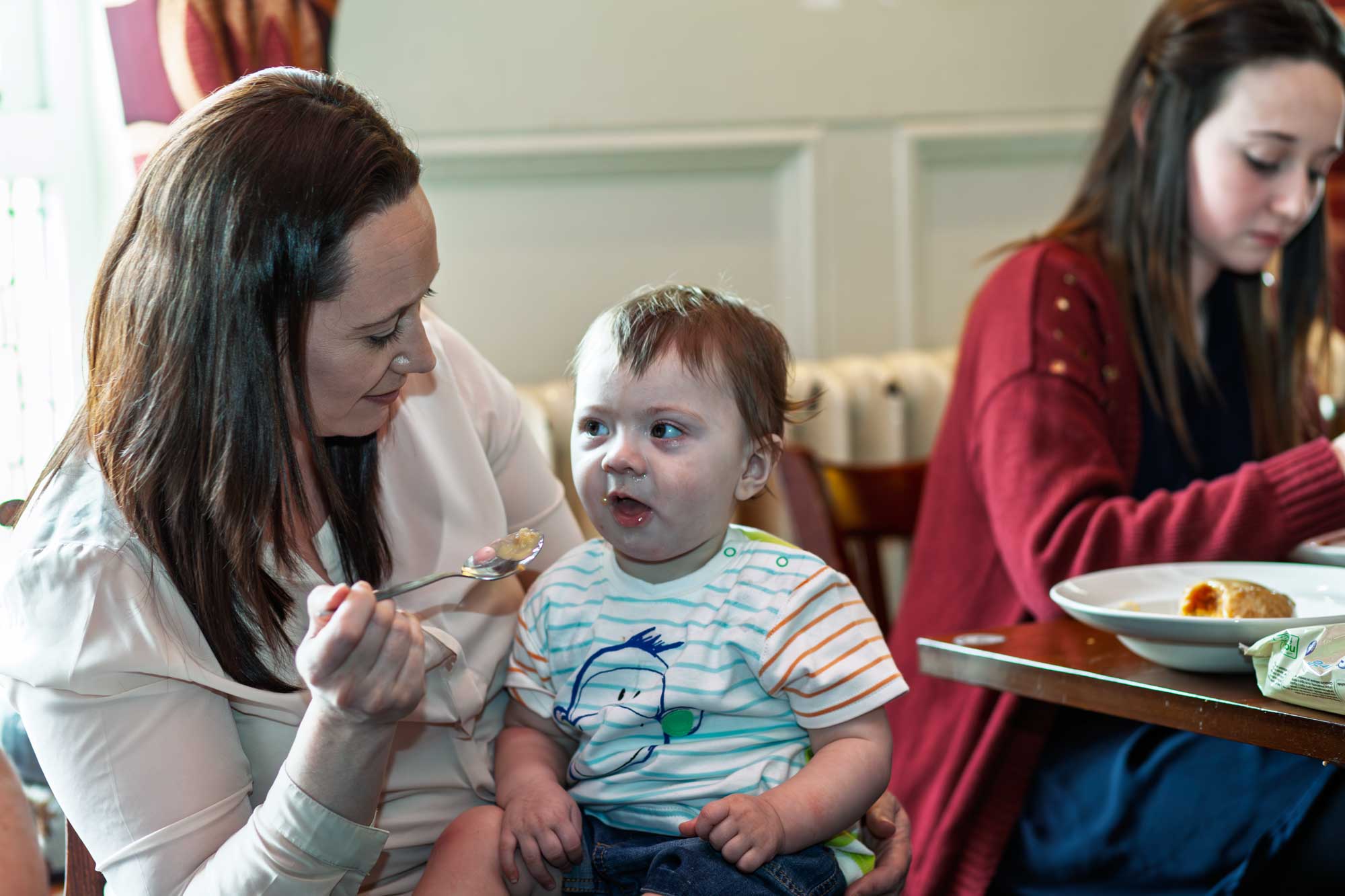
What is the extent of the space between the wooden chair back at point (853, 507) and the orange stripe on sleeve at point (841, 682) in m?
0.87

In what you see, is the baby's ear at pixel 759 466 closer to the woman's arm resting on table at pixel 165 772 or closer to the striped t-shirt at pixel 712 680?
the striped t-shirt at pixel 712 680

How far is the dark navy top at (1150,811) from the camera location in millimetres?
1357

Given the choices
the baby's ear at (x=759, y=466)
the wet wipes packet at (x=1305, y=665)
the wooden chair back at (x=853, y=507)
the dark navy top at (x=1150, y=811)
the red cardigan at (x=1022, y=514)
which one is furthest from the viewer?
the wooden chair back at (x=853, y=507)

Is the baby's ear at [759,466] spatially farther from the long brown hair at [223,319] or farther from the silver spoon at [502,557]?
the long brown hair at [223,319]

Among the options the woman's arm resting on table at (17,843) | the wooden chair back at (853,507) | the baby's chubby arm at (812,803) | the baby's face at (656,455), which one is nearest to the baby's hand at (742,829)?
the baby's chubby arm at (812,803)

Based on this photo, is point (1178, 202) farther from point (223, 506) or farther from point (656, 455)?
point (223, 506)

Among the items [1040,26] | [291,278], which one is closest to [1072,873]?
[291,278]

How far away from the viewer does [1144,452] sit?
176 cm

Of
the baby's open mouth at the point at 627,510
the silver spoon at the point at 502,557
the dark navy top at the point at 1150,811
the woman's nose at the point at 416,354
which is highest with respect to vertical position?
the woman's nose at the point at 416,354

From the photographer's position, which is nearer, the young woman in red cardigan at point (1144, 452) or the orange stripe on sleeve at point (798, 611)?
the orange stripe on sleeve at point (798, 611)

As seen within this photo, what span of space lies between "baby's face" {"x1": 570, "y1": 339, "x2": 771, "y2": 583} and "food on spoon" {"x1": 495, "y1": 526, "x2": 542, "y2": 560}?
0.18 ft

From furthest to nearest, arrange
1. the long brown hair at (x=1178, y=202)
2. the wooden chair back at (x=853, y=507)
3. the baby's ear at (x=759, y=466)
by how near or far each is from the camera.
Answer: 1. the wooden chair back at (x=853, y=507)
2. the long brown hair at (x=1178, y=202)
3. the baby's ear at (x=759, y=466)

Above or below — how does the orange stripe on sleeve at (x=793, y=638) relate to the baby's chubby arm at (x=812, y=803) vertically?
above

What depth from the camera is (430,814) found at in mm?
1230
